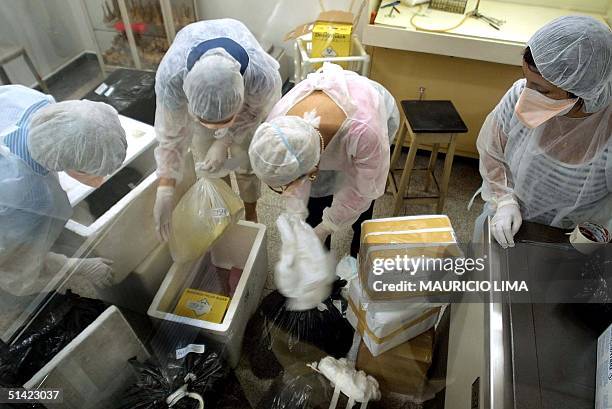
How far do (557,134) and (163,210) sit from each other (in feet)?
4.08

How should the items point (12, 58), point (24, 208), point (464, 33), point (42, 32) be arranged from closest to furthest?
1. point (24, 208)
2. point (464, 33)
3. point (12, 58)
4. point (42, 32)

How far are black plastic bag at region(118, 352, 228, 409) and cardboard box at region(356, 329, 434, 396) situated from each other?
51 centimetres

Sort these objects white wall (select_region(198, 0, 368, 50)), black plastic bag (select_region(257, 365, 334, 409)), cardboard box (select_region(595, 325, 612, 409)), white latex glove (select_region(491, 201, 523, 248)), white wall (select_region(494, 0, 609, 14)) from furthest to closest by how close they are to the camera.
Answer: white wall (select_region(198, 0, 368, 50)), white wall (select_region(494, 0, 609, 14)), black plastic bag (select_region(257, 365, 334, 409)), white latex glove (select_region(491, 201, 523, 248)), cardboard box (select_region(595, 325, 612, 409))

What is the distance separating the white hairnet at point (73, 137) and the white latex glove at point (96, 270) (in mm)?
338

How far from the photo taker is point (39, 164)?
101 cm

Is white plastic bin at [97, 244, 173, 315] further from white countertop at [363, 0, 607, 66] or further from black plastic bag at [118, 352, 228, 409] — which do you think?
white countertop at [363, 0, 607, 66]

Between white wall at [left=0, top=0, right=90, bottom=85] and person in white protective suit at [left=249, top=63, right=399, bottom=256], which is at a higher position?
person in white protective suit at [left=249, top=63, right=399, bottom=256]

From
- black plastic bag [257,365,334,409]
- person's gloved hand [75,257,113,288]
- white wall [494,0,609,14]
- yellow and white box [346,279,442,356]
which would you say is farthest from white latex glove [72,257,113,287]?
white wall [494,0,609,14]

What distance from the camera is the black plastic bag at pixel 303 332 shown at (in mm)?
1408

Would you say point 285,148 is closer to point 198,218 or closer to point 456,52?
point 198,218

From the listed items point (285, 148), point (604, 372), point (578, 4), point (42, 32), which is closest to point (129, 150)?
point (285, 148)

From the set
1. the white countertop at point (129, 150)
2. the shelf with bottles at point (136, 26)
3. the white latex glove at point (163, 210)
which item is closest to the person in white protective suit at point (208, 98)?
the white latex glove at point (163, 210)

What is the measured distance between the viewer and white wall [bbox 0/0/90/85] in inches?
Result: 98.5

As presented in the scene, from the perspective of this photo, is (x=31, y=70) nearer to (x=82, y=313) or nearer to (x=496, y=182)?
(x=82, y=313)
